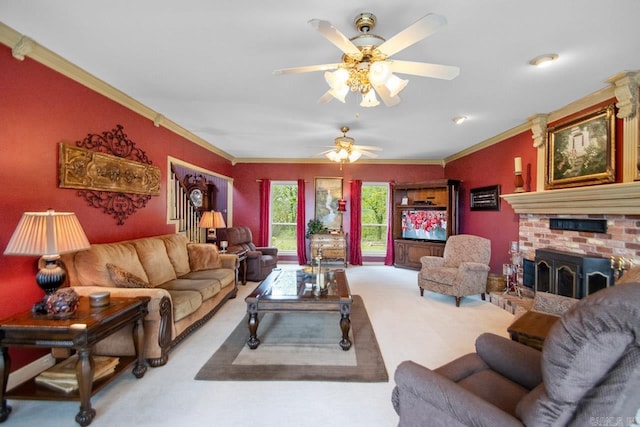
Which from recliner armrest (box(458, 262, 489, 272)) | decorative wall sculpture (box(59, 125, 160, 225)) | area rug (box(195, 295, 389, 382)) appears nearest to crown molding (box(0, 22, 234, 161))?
decorative wall sculpture (box(59, 125, 160, 225))

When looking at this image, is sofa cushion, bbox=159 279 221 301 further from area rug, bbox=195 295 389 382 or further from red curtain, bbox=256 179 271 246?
red curtain, bbox=256 179 271 246

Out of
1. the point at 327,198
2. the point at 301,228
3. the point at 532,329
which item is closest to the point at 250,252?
the point at 301,228

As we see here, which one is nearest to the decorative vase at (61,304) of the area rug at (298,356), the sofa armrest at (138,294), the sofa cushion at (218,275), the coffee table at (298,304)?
the sofa armrest at (138,294)

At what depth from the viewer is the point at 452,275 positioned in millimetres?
4012

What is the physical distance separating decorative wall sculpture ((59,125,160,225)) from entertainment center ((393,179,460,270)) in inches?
197

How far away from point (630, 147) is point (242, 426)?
4165mm

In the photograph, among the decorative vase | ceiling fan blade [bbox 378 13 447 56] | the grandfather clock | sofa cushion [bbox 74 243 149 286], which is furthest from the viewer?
the grandfather clock

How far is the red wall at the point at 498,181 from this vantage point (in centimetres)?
409

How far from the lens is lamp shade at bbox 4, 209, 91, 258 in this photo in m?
1.84

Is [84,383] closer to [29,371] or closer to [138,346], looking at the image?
[138,346]

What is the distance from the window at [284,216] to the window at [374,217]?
5.80ft

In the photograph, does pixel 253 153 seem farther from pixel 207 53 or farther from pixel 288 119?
pixel 207 53

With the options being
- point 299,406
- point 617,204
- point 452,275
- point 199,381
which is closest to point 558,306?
point 617,204

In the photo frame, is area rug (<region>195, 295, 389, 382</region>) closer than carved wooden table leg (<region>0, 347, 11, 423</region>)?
No
